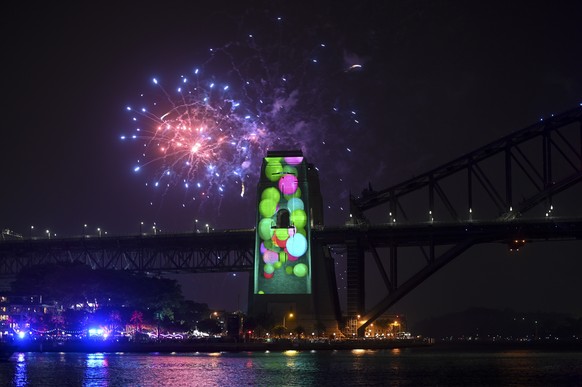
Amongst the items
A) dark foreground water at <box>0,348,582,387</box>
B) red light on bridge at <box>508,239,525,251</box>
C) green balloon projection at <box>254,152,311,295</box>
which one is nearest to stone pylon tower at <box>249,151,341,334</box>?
green balloon projection at <box>254,152,311,295</box>

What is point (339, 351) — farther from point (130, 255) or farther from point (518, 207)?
point (130, 255)

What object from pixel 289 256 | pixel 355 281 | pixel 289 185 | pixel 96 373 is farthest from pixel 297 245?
pixel 96 373

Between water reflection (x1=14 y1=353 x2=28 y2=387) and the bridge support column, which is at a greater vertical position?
the bridge support column

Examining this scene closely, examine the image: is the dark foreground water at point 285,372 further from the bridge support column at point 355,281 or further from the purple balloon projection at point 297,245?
the purple balloon projection at point 297,245

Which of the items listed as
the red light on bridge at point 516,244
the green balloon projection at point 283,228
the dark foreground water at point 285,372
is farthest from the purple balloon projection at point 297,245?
the red light on bridge at point 516,244

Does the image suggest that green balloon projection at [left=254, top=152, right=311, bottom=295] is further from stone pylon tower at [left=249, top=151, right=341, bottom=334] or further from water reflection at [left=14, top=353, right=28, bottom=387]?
water reflection at [left=14, top=353, right=28, bottom=387]

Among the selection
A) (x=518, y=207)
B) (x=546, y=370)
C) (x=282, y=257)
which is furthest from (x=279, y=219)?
(x=546, y=370)

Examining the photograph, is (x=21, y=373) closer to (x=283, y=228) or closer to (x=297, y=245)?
(x=297, y=245)
